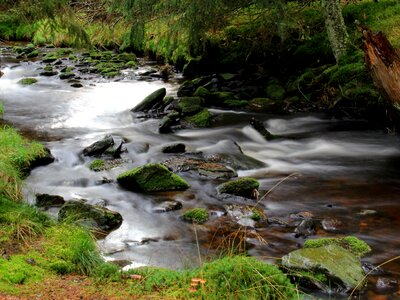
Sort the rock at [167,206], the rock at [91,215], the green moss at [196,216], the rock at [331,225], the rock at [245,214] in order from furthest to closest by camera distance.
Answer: the rock at [167,206], the green moss at [196,216], the rock at [245,214], the rock at [331,225], the rock at [91,215]

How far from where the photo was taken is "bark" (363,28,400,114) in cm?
897

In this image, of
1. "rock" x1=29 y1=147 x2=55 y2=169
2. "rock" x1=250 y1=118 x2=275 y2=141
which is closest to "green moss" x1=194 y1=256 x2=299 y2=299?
"rock" x1=29 y1=147 x2=55 y2=169

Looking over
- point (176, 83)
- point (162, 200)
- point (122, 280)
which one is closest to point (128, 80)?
point (176, 83)

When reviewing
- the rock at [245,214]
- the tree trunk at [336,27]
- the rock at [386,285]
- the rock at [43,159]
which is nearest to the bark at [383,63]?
the rock at [245,214]

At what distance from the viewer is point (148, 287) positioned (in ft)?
15.5

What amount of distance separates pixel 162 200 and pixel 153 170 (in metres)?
0.78

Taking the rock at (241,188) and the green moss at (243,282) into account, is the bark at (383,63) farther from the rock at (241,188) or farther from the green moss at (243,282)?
the green moss at (243,282)

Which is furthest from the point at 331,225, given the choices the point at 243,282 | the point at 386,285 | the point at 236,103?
the point at 236,103

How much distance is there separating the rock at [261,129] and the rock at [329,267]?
6908 mm

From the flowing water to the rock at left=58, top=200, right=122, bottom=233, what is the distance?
204 mm

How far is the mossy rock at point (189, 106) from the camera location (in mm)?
A: 14430

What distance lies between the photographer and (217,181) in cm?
930

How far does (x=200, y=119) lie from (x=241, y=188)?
223 inches

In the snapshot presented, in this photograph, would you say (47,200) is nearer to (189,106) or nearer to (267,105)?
(189,106)
